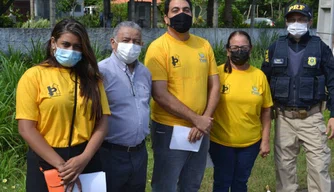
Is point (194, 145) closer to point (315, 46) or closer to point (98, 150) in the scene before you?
point (98, 150)

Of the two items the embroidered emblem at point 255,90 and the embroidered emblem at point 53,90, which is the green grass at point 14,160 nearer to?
the embroidered emblem at point 255,90

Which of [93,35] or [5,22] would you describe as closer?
[93,35]

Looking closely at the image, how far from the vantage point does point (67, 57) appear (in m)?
2.89

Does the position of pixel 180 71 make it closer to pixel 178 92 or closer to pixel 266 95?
pixel 178 92

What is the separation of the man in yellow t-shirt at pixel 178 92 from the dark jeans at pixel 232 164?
306 mm

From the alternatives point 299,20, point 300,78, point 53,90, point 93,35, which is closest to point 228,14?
point 93,35

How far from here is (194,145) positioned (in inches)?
143

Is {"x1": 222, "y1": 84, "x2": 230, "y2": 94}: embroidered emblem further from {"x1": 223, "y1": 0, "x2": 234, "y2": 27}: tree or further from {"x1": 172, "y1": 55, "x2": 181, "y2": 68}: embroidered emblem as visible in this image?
{"x1": 223, "y1": 0, "x2": 234, "y2": 27}: tree

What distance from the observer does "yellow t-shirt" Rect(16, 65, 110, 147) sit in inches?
109

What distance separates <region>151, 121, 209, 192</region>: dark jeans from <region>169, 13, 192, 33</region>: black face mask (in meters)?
0.75

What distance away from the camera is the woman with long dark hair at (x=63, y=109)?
2785 millimetres

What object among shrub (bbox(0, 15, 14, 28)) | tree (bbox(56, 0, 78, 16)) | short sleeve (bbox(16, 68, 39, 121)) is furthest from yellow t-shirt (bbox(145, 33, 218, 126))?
tree (bbox(56, 0, 78, 16))

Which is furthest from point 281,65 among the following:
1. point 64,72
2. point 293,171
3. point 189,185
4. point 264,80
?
point 64,72

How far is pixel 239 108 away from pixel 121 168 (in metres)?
1.17
